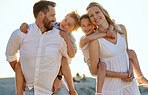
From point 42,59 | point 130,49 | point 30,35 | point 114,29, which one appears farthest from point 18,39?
point 130,49

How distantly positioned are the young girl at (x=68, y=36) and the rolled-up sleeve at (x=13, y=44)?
0.34 feet

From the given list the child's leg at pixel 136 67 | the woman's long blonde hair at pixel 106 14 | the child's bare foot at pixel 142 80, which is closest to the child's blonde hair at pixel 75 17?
the woman's long blonde hair at pixel 106 14

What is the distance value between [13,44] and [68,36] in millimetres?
974

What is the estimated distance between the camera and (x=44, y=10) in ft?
13.5

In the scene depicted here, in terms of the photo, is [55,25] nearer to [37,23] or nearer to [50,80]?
[37,23]

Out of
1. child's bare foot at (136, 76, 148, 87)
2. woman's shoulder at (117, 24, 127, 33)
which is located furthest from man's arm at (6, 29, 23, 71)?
child's bare foot at (136, 76, 148, 87)

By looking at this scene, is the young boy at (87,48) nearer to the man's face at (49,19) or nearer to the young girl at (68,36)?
the young girl at (68,36)

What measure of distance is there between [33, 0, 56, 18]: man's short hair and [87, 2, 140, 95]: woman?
683 millimetres

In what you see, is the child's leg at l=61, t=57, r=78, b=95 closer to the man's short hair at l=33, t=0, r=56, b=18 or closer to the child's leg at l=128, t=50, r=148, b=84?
the man's short hair at l=33, t=0, r=56, b=18

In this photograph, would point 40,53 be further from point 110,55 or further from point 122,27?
point 122,27

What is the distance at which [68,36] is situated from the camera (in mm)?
4324

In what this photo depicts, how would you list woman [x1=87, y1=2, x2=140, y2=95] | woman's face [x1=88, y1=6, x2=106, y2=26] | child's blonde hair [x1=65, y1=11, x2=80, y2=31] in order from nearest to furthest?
1. woman [x1=87, y1=2, x2=140, y2=95]
2. woman's face [x1=88, y1=6, x2=106, y2=26]
3. child's blonde hair [x1=65, y1=11, x2=80, y2=31]

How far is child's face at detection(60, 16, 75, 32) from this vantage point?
15.1 ft

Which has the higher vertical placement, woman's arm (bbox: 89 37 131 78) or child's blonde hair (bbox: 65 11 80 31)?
child's blonde hair (bbox: 65 11 80 31)
